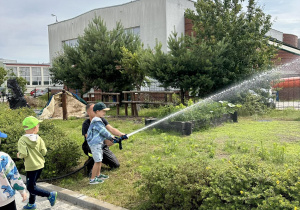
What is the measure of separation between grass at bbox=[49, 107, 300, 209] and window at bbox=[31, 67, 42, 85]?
5885 centimetres

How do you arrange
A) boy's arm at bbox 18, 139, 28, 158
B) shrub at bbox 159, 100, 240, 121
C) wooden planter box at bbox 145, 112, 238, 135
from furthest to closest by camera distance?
shrub at bbox 159, 100, 240, 121, wooden planter box at bbox 145, 112, 238, 135, boy's arm at bbox 18, 139, 28, 158

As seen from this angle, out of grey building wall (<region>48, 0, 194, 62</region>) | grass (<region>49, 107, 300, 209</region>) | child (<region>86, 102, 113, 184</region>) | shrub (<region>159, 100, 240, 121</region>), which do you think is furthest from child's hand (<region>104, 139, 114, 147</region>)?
grey building wall (<region>48, 0, 194, 62</region>)

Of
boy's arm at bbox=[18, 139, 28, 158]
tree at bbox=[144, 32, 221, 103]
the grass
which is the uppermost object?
tree at bbox=[144, 32, 221, 103]

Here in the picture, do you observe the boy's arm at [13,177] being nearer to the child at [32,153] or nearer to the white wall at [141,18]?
the child at [32,153]

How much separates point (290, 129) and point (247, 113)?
380 cm

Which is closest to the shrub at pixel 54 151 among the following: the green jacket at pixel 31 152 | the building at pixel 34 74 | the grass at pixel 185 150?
the grass at pixel 185 150

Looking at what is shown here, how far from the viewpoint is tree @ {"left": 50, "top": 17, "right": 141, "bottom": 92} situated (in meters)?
16.9

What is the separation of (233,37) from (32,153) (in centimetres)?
1176

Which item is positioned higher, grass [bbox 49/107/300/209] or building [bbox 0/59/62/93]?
building [bbox 0/59/62/93]

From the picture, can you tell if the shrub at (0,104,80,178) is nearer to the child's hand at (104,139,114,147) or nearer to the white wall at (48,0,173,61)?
the child's hand at (104,139,114,147)

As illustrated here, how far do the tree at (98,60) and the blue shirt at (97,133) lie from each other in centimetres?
1170

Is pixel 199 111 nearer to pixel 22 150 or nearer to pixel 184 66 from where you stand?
pixel 184 66

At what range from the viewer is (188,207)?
343 centimetres

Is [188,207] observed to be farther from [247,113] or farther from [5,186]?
[247,113]
